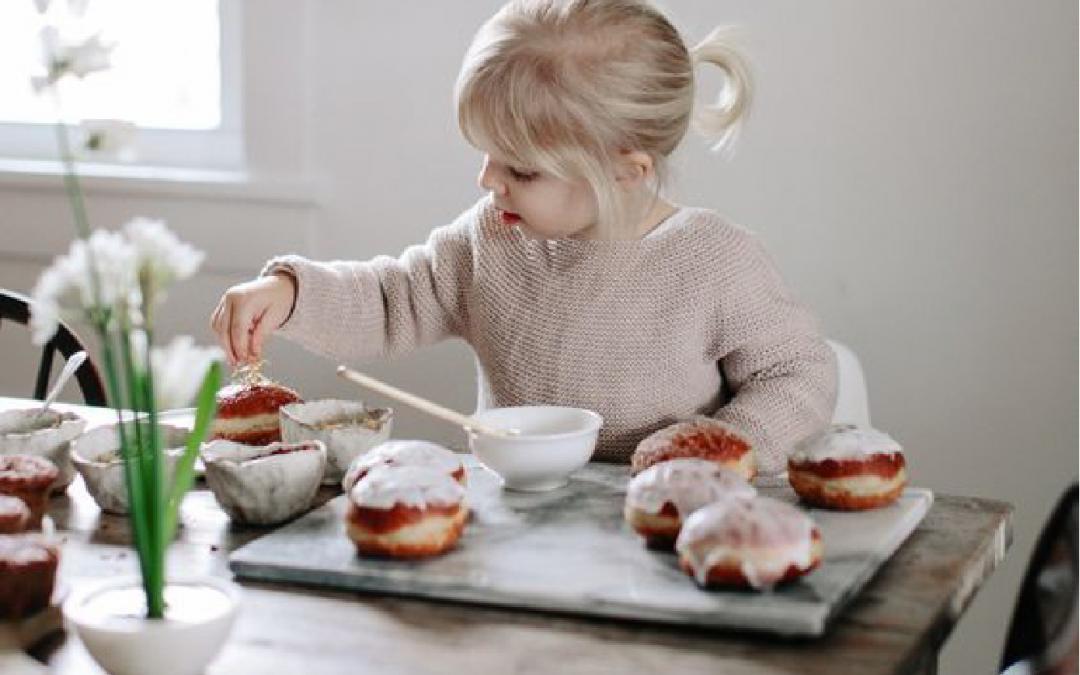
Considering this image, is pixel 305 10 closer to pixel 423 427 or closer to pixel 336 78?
pixel 336 78

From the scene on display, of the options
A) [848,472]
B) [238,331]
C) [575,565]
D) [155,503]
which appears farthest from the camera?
[238,331]

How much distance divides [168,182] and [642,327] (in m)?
1.12

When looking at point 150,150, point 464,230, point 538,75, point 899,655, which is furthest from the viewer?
point 150,150

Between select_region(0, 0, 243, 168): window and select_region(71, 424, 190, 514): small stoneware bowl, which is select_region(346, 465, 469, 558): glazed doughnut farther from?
select_region(0, 0, 243, 168): window

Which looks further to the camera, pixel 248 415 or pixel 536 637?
pixel 248 415

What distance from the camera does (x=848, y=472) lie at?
4.42 ft

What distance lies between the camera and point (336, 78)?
8.21 ft

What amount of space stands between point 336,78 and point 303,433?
110 cm

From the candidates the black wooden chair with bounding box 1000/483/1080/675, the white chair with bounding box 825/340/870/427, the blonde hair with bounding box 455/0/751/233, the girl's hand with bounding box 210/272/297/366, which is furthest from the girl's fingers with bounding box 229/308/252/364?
the black wooden chair with bounding box 1000/483/1080/675

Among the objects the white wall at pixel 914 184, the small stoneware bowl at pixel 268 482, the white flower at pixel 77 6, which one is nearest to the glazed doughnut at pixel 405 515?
the small stoneware bowl at pixel 268 482

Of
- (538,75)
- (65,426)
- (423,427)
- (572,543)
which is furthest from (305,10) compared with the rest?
(572,543)

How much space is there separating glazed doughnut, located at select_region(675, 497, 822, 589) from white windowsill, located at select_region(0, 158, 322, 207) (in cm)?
147

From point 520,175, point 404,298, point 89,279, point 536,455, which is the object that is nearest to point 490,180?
point 520,175

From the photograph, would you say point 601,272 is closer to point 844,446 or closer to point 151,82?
point 844,446
